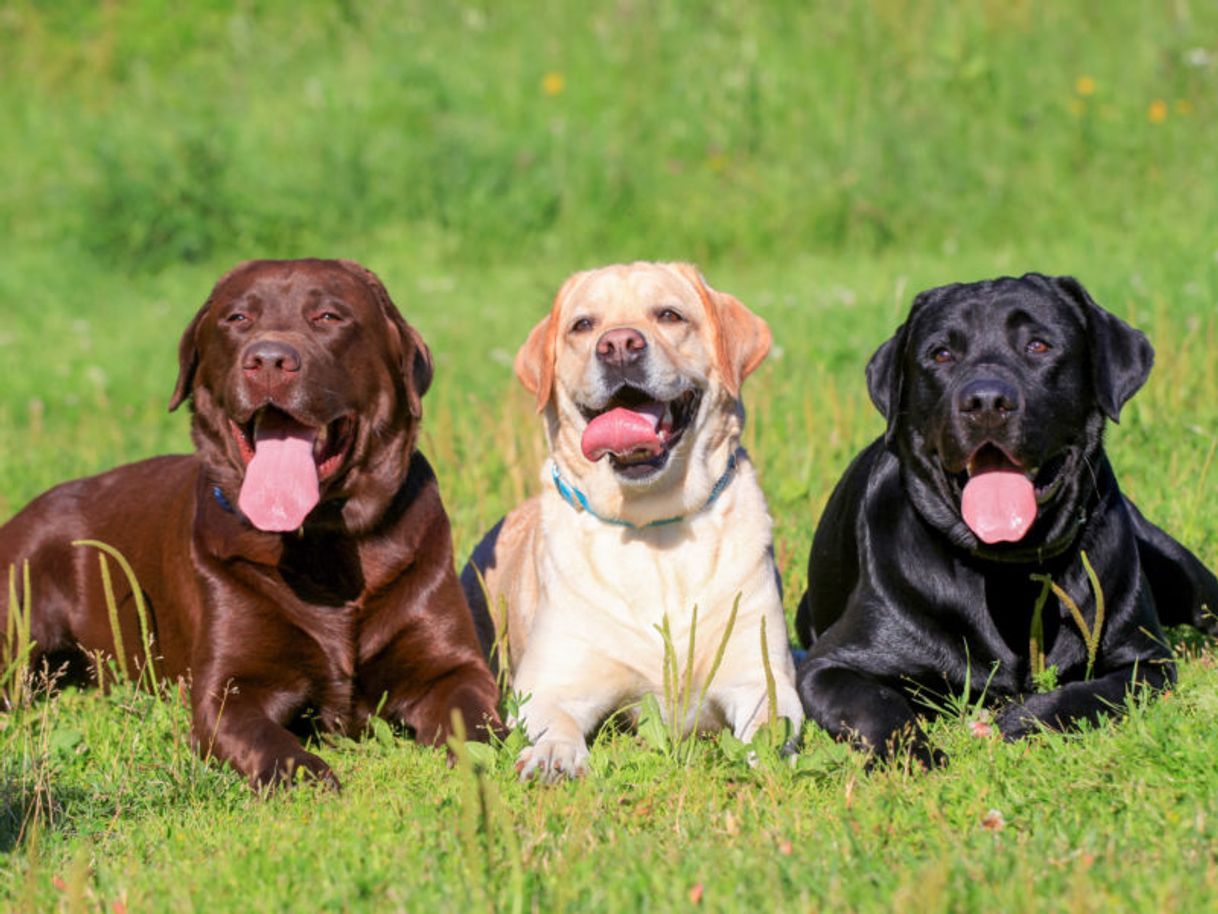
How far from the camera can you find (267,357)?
15.2 feet

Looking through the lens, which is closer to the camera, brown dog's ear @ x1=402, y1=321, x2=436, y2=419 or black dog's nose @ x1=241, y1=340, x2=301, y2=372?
black dog's nose @ x1=241, y1=340, x2=301, y2=372

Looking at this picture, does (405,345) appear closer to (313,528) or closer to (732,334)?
(313,528)

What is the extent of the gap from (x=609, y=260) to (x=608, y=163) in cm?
114

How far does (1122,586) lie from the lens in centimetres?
476

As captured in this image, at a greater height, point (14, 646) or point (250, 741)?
point (250, 741)

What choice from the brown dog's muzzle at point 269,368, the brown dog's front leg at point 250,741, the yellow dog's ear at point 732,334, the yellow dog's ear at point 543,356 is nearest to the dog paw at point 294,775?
the brown dog's front leg at point 250,741

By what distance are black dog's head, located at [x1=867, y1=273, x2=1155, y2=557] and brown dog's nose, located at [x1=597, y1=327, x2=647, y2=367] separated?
0.80 meters

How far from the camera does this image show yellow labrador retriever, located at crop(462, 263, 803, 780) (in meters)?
4.84

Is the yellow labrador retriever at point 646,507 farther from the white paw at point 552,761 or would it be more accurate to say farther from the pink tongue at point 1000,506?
the pink tongue at point 1000,506

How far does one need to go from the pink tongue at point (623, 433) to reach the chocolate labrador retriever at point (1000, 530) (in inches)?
28.0

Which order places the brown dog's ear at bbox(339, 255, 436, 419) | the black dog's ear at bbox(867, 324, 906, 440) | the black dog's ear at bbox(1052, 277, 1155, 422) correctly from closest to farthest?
the black dog's ear at bbox(1052, 277, 1155, 422)
the black dog's ear at bbox(867, 324, 906, 440)
the brown dog's ear at bbox(339, 255, 436, 419)

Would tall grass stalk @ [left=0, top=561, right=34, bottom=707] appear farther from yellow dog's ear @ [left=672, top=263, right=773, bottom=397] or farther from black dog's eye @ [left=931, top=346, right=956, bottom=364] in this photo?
black dog's eye @ [left=931, top=346, right=956, bottom=364]

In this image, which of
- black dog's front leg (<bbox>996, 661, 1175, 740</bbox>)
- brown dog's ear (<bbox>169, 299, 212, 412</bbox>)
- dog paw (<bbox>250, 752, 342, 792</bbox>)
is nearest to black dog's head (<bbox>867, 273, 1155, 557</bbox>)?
black dog's front leg (<bbox>996, 661, 1175, 740</bbox>)

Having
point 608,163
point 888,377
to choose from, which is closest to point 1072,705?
point 888,377
